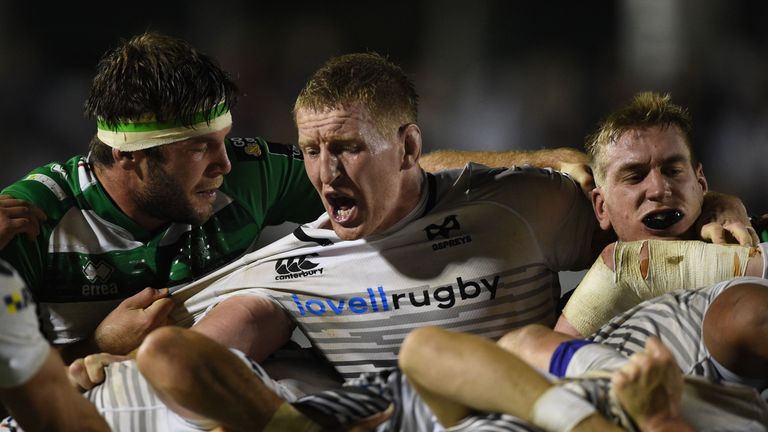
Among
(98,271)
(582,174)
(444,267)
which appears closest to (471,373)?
(444,267)

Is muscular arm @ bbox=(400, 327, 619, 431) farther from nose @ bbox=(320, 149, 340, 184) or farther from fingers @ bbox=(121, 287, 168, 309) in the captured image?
fingers @ bbox=(121, 287, 168, 309)

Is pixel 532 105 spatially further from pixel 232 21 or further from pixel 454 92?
pixel 232 21

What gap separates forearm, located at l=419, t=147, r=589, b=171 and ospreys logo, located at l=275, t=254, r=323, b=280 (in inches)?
18.2

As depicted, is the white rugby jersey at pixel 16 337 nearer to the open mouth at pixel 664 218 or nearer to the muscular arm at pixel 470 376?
the muscular arm at pixel 470 376

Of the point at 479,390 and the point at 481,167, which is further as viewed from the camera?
the point at 481,167

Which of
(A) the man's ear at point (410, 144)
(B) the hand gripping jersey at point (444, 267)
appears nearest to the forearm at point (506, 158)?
(B) the hand gripping jersey at point (444, 267)

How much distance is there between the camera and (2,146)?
393 cm

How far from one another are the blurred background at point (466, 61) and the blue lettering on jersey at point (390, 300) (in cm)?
190

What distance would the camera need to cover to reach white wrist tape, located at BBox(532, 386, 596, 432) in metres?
1.42

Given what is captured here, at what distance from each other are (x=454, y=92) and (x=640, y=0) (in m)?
0.87

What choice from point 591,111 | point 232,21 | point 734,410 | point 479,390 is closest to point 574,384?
point 479,390

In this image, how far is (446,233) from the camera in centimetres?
219

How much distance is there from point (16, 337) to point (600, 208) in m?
1.23

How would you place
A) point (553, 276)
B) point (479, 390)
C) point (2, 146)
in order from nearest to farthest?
point (479, 390)
point (553, 276)
point (2, 146)
